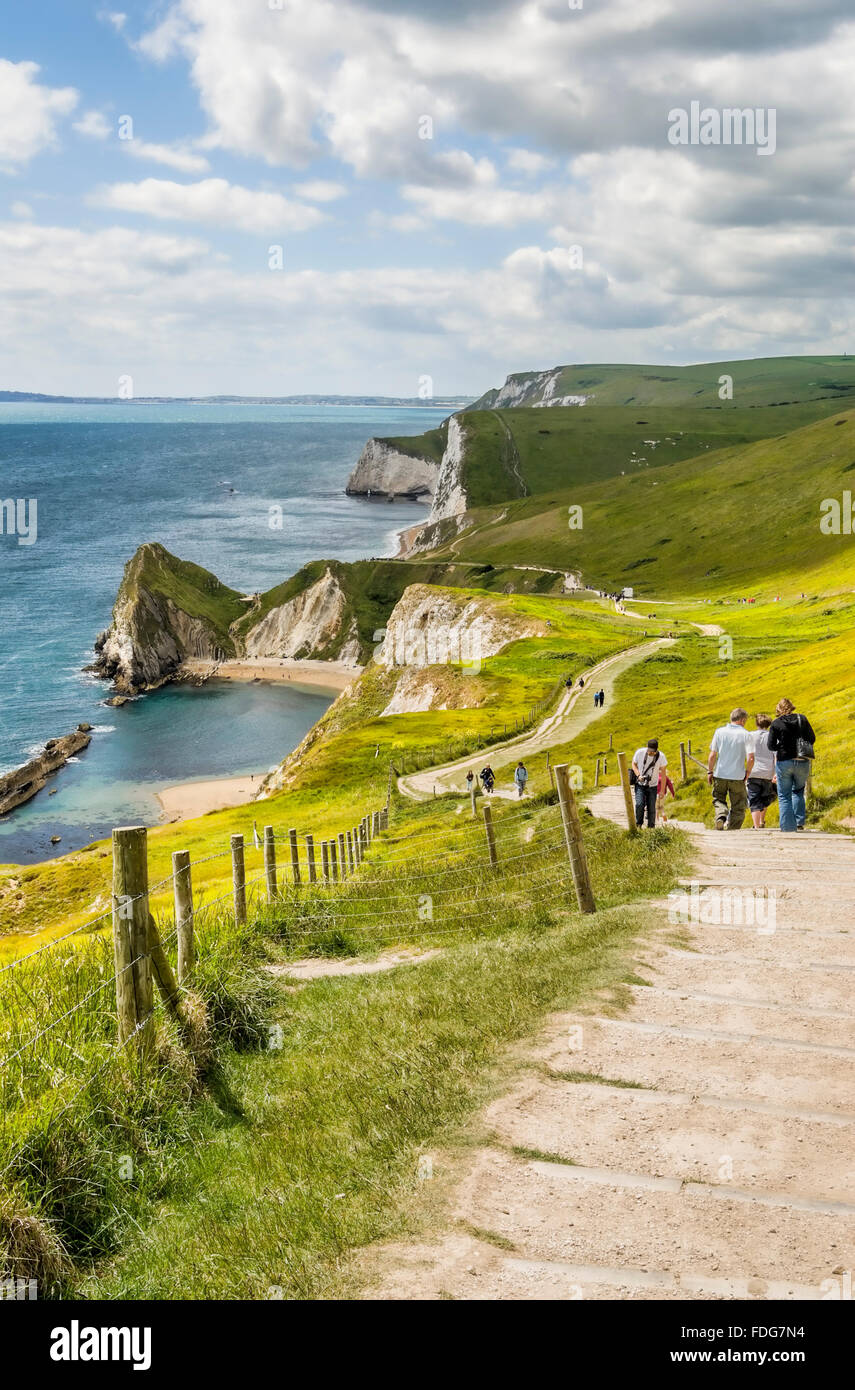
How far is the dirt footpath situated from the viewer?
705 centimetres

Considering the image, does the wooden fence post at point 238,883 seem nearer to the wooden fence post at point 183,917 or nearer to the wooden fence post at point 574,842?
the wooden fence post at point 183,917

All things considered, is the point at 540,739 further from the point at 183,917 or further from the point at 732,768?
the point at 183,917

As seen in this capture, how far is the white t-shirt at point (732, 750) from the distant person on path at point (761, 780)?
23 centimetres

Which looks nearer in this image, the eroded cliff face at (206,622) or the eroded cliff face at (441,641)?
the eroded cliff face at (441,641)

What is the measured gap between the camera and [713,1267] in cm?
708

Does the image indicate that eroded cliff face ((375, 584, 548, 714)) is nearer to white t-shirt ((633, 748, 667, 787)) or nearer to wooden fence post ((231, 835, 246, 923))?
white t-shirt ((633, 748, 667, 787))

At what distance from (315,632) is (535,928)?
153517 mm

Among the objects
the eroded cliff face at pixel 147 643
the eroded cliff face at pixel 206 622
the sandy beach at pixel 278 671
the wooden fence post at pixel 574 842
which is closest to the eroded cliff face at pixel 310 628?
the eroded cliff face at pixel 206 622

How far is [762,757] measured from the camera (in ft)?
78.2

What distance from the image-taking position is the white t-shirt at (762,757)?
77.2 ft
